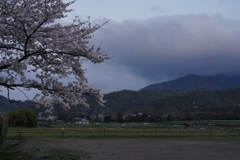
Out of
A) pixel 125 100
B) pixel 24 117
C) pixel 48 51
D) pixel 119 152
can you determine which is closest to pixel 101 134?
pixel 24 117

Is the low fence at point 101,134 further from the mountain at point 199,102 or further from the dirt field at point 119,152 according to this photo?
the mountain at point 199,102

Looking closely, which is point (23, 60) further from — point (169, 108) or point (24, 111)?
point (169, 108)

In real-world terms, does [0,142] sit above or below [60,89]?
below

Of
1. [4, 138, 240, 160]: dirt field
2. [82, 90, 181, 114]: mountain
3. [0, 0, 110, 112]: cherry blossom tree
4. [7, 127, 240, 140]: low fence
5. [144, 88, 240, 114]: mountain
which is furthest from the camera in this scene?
[82, 90, 181, 114]: mountain

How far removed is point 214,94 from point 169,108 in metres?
20.7

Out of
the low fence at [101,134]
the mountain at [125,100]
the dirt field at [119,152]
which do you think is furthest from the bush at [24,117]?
the mountain at [125,100]

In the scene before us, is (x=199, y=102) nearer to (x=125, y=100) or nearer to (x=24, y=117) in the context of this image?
(x=125, y=100)

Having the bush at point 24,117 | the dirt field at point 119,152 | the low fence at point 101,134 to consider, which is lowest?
the dirt field at point 119,152

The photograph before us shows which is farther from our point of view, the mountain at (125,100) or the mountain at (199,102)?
the mountain at (125,100)

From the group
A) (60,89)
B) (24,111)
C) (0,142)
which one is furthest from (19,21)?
(24,111)

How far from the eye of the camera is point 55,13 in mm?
9430

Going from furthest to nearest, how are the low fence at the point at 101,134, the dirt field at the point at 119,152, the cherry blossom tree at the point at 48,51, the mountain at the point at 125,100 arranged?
the mountain at the point at 125,100, the low fence at the point at 101,134, the dirt field at the point at 119,152, the cherry blossom tree at the point at 48,51

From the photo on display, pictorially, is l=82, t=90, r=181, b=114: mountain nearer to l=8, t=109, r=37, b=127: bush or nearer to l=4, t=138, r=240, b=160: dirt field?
l=8, t=109, r=37, b=127: bush

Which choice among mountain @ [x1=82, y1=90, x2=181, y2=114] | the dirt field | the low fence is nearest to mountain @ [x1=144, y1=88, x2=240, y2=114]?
mountain @ [x1=82, y1=90, x2=181, y2=114]
